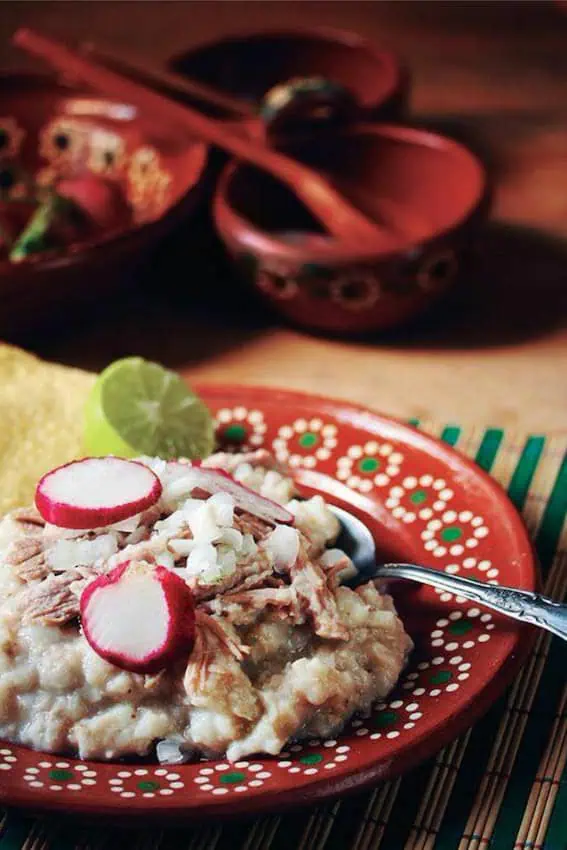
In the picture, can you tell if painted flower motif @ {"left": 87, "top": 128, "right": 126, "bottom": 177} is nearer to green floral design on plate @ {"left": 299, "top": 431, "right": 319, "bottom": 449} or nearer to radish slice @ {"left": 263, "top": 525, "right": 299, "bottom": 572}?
green floral design on plate @ {"left": 299, "top": 431, "right": 319, "bottom": 449}

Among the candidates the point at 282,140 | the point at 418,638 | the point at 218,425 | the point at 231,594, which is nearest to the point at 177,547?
the point at 231,594

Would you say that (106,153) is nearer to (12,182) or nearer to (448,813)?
(12,182)

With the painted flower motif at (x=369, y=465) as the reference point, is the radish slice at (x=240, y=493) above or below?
above

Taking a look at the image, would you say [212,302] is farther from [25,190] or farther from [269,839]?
[269,839]

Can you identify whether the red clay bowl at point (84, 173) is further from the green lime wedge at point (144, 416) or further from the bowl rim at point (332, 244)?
the green lime wedge at point (144, 416)

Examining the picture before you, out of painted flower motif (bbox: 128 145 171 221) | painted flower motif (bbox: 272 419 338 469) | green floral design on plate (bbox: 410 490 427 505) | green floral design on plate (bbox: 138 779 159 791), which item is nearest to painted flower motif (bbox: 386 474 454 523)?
green floral design on plate (bbox: 410 490 427 505)

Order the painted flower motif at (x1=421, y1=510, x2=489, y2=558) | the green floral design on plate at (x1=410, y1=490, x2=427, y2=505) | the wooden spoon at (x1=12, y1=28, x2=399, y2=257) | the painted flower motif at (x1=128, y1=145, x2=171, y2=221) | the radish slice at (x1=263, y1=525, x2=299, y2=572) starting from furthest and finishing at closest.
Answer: the painted flower motif at (x1=128, y1=145, x2=171, y2=221) → the wooden spoon at (x1=12, y1=28, x2=399, y2=257) → the green floral design on plate at (x1=410, y1=490, x2=427, y2=505) → the painted flower motif at (x1=421, y1=510, x2=489, y2=558) → the radish slice at (x1=263, y1=525, x2=299, y2=572)

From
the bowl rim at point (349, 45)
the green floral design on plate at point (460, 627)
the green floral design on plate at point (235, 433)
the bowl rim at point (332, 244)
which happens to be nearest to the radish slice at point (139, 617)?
the green floral design on plate at point (460, 627)

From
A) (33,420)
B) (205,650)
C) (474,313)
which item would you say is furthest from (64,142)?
(205,650)
